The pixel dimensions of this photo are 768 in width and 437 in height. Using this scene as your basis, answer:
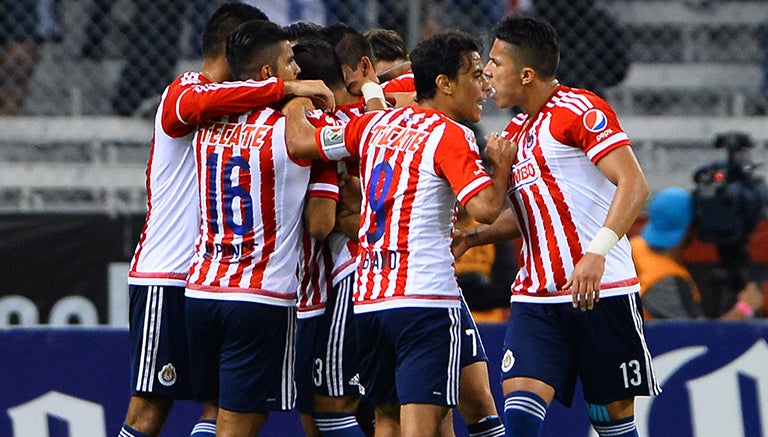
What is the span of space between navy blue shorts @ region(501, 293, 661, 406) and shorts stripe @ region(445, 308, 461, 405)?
1.10ft

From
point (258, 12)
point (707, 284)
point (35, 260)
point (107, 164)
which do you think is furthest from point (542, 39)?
point (107, 164)

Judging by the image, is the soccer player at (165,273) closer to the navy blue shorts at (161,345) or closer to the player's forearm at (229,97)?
the navy blue shorts at (161,345)

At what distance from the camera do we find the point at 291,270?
5473 millimetres

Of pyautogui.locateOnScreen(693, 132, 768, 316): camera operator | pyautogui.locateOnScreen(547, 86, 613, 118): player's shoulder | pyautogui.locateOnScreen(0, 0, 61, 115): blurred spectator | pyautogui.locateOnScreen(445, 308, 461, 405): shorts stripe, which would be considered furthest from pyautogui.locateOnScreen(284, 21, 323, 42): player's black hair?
pyautogui.locateOnScreen(0, 0, 61, 115): blurred spectator

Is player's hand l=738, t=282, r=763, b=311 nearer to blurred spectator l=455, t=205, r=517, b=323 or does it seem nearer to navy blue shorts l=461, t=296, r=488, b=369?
blurred spectator l=455, t=205, r=517, b=323

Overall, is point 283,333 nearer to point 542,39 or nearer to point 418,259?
point 418,259

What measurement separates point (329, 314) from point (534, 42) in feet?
4.57

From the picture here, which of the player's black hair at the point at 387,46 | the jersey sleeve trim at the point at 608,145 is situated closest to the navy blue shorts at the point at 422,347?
the jersey sleeve trim at the point at 608,145

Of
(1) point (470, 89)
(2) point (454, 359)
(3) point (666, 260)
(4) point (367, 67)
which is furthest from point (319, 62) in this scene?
(3) point (666, 260)

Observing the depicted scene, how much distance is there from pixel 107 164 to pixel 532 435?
5.11 meters

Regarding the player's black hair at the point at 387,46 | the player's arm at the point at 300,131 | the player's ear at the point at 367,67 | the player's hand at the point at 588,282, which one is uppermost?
the player's black hair at the point at 387,46

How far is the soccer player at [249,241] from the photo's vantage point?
538 cm

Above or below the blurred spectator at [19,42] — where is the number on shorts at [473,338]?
below

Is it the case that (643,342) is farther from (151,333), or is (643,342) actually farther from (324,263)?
(151,333)
